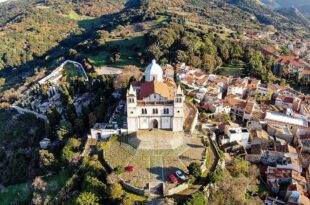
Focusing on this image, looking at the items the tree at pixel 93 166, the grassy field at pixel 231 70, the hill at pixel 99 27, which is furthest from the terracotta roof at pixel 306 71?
the tree at pixel 93 166

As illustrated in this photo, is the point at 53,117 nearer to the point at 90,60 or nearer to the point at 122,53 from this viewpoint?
the point at 90,60

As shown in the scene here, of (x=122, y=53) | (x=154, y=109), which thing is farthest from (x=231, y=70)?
(x=154, y=109)

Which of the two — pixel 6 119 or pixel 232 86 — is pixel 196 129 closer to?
pixel 232 86

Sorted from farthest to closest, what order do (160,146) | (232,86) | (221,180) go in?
(232,86), (160,146), (221,180)

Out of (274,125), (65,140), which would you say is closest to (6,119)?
(65,140)

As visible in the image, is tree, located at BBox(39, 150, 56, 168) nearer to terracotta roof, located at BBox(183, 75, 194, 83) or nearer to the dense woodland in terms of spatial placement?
the dense woodland

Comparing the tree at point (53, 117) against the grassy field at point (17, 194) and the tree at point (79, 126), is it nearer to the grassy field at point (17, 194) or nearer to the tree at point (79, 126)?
the tree at point (79, 126)

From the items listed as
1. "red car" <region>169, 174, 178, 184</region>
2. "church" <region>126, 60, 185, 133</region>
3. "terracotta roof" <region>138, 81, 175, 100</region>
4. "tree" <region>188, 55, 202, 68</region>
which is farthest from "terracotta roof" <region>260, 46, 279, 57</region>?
"red car" <region>169, 174, 178, 184</region>

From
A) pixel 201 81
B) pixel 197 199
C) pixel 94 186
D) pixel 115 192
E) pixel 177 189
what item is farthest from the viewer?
pixel 201 81
